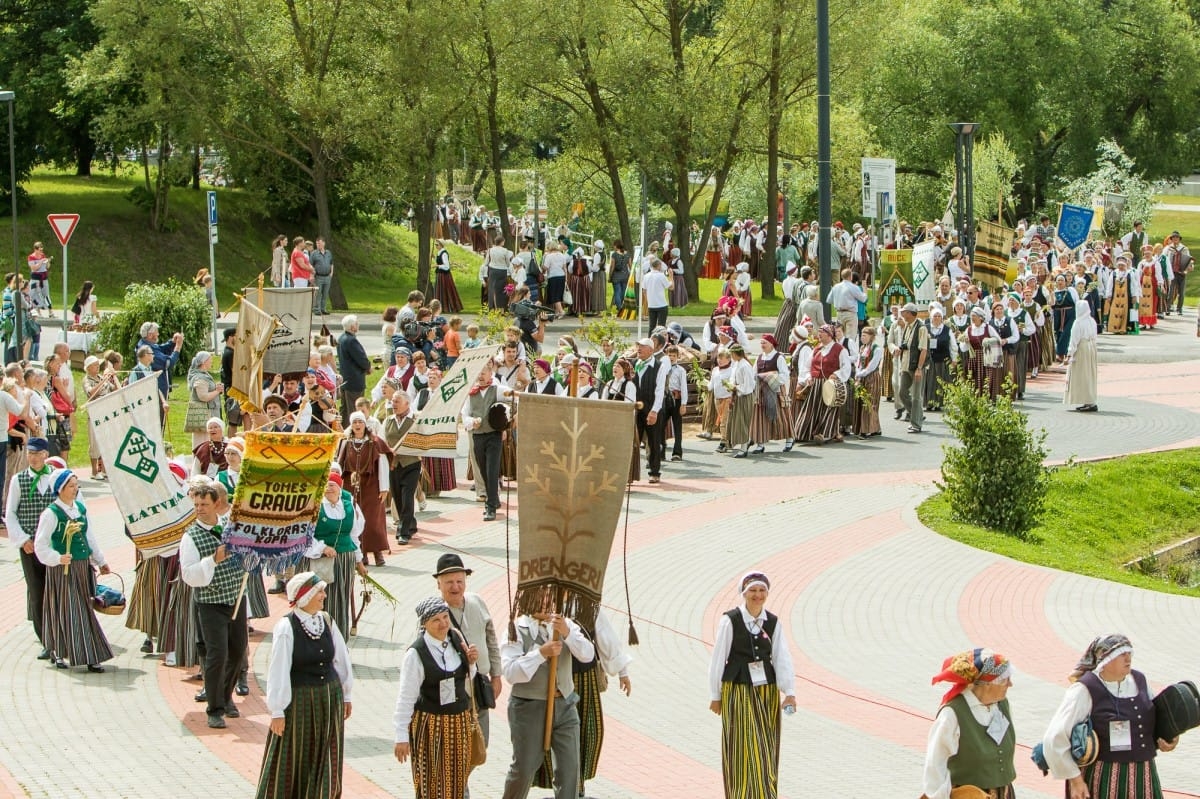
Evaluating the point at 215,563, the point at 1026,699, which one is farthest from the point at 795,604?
the point at 215,563

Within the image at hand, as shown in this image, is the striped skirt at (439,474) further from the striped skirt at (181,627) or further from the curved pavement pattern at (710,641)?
the striped skirt at (181,627)

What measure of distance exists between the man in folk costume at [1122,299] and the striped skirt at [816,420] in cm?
1364

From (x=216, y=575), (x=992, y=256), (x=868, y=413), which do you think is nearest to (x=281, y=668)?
(x=216, y=575)

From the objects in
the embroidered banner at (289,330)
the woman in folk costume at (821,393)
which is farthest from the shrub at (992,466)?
the embroidered banner at (289,330)

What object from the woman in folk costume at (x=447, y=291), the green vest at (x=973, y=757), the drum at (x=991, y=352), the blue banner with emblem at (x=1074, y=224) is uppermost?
the blue banner with emblem at (x=1074, y=224)

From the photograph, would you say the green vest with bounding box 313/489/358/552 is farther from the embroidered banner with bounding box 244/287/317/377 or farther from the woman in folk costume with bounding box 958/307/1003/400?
the woman in folk costume with bounding box 958/307/1003/400

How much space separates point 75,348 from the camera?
97.2 ft

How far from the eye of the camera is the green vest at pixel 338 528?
13211 millimetres

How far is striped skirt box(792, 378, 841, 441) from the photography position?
78.7ft

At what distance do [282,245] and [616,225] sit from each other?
1952cm

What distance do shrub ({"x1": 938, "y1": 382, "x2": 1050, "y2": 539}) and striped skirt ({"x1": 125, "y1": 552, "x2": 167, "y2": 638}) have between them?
930 centimetres

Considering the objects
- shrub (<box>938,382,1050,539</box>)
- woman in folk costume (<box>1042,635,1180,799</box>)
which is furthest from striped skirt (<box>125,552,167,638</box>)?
shrub (<box>938,382,1050,539</box>)

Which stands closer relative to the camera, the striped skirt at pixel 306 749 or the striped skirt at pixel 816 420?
the striped skirt at pixel 306 749

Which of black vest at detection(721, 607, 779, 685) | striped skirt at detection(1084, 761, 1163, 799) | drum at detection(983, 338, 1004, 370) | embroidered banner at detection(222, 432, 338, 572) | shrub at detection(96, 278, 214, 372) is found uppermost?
shrub at detection(96, 278, 214, 372)
